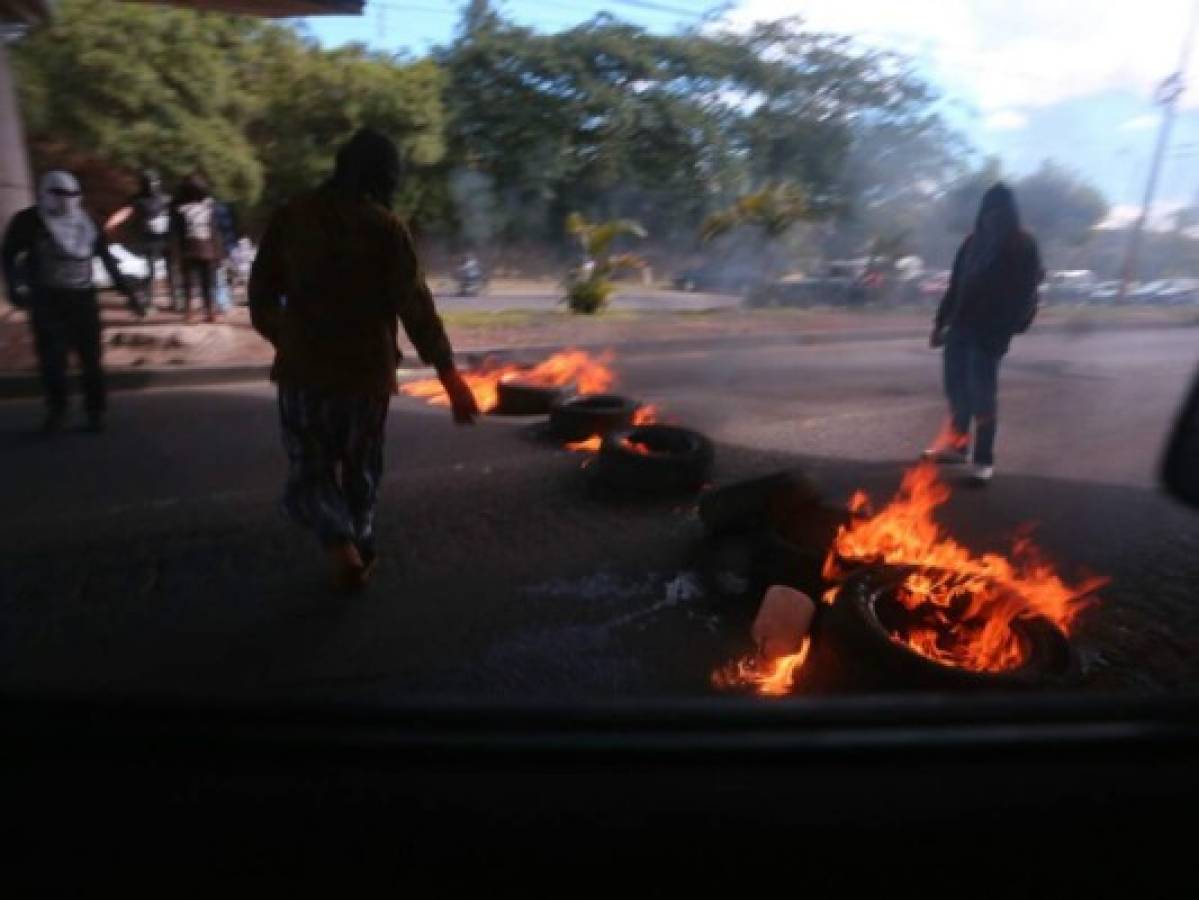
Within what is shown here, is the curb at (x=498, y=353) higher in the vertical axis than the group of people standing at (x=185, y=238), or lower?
lower

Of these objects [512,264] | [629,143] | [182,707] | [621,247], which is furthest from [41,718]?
[621,247]

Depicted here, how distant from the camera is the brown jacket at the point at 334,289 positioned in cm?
298

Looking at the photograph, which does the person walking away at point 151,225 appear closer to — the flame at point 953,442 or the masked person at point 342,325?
Result: the masked person at point 342,325

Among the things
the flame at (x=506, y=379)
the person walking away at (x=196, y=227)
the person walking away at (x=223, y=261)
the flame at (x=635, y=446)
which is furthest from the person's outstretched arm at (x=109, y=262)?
the flame at (x=635, y=446)

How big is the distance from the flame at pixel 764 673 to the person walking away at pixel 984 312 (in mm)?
3243

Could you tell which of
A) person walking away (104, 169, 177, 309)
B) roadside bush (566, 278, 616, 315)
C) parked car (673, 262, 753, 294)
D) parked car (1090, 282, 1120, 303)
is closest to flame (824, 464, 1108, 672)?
person walking away (104, 169, 177, 309)

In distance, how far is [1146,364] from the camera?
12492 mm

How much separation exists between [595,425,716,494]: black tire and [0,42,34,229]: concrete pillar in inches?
334

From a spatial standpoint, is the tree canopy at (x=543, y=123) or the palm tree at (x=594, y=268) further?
the palm tree at (x=594, y=268)

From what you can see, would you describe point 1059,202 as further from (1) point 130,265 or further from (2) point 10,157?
→ (1) point 130,265

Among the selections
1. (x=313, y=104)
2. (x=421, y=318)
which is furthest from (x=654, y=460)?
(x=313, y=104)

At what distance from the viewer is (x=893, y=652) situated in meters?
2.44

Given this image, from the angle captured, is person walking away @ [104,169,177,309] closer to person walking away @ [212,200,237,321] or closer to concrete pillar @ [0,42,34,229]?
person walking away @ [212,200,237,321]

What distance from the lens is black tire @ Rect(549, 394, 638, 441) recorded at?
596cm
